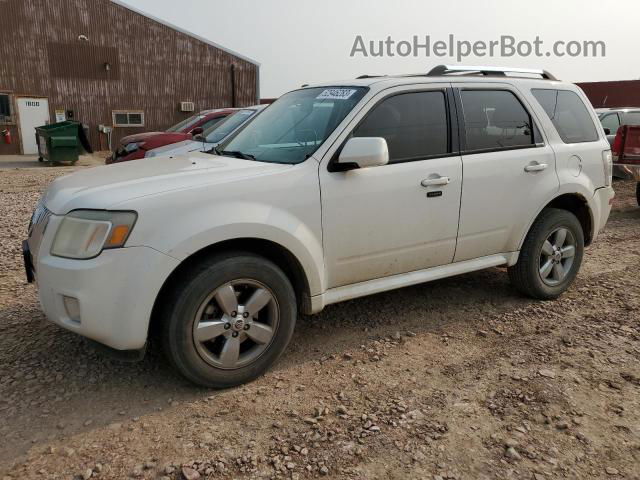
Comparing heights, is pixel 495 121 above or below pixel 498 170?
above

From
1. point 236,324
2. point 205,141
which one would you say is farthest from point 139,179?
point 205,141

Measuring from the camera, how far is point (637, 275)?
5.36 meters

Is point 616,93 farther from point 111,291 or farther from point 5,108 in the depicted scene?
point 5,108

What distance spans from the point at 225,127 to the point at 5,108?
1691cm

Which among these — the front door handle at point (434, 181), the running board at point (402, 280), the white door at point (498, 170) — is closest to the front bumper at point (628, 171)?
the white door at point (498, 170)

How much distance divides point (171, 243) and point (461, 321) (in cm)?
244

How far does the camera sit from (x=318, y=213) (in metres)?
3.32

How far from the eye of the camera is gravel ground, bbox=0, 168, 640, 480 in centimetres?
257

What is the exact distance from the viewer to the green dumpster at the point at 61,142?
16656mm

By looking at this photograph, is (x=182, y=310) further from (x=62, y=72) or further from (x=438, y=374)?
(x=62, y=72)

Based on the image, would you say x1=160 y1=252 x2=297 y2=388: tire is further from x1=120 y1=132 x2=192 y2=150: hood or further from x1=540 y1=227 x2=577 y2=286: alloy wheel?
x1=120 y1=132 x2=192 y2=150: hood

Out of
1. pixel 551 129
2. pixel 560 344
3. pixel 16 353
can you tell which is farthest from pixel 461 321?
pixel 16 353

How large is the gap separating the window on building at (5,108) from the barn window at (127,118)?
389 centimetres

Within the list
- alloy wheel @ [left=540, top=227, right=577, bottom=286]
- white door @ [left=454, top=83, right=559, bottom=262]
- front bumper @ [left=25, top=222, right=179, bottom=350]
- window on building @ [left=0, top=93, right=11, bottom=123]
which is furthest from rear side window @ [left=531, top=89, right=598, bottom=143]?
window on building @ [left=0, top=93, right=11, bottom=123]
